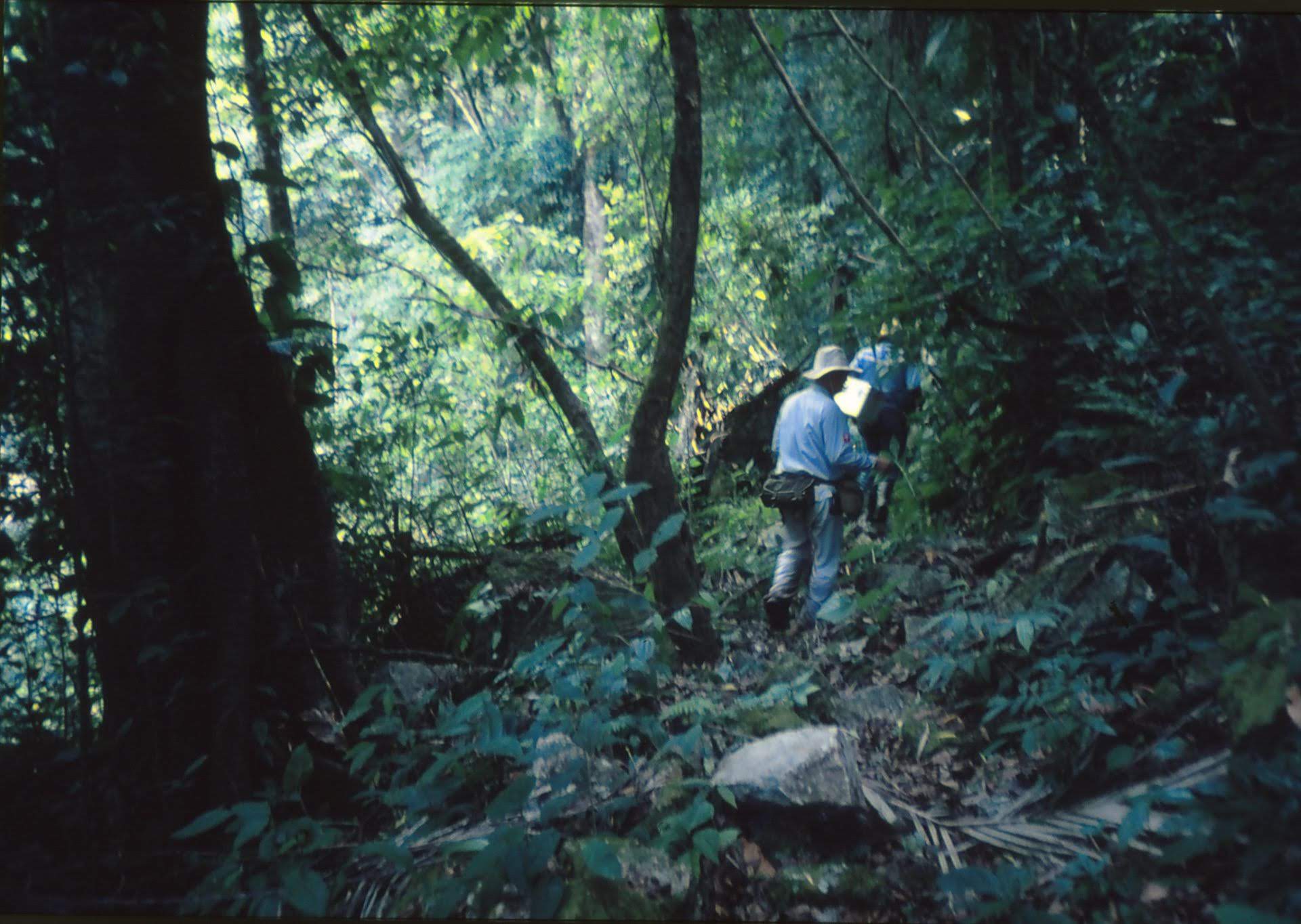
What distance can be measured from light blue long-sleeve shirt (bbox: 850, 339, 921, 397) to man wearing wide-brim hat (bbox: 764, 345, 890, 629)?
0.19m

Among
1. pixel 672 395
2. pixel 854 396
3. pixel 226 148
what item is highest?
pixel 226 148

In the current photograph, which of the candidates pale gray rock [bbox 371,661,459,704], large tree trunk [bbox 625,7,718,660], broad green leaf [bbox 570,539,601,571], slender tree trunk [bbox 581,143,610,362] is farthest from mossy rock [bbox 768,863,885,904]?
slender tree trunk [bbox 581,143,610,362]

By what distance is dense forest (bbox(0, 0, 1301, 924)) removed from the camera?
6.25 ft

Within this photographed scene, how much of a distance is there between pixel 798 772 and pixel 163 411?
6.91 feet

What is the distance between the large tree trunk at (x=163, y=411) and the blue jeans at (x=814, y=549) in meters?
2.27

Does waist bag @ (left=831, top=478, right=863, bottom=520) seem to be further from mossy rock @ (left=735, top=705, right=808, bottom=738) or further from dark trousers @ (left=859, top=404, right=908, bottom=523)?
mossy rock @ (left=735, top=705, right=808, bottom=738)

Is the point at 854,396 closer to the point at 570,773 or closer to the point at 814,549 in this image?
the point at 814,549

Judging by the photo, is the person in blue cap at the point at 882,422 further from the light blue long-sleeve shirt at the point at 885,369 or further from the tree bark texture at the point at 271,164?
the tree bark texture at the point at 271,164

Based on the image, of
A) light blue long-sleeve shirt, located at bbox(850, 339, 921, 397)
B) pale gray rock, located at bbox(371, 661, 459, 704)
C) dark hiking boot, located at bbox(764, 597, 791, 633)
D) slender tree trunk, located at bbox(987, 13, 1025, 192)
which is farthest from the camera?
dark hiking boot, located at bbox(764, 597, 791, 633)

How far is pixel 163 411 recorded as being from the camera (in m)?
2.37

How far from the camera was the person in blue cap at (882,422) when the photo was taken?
425 centimetres

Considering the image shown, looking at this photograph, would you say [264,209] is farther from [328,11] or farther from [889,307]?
[889,307]

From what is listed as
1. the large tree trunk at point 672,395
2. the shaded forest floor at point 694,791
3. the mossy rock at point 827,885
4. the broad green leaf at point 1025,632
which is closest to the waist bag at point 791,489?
the large tree trunk at point 672,395

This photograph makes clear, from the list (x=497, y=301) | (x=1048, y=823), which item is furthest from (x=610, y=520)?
(x=497, y=301)
